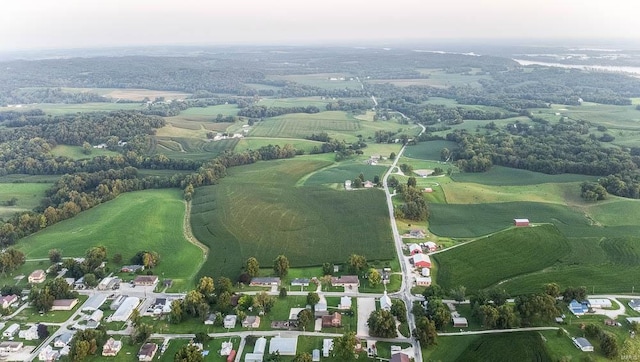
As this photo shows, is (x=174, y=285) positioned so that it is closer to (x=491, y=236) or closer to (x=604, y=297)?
(x=491, y=236)

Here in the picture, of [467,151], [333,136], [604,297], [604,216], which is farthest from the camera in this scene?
[333,136]

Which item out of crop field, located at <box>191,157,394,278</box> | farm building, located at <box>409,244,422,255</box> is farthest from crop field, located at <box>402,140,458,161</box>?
farm building, located at <box>409,244,422,255</box>

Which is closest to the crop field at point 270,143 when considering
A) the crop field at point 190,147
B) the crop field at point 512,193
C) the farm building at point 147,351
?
the crop field at point 190,147

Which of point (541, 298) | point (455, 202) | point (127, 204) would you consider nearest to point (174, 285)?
point (127, 204)

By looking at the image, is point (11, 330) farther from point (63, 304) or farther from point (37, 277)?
point (37, 277)

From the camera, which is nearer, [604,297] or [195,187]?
[604,297]

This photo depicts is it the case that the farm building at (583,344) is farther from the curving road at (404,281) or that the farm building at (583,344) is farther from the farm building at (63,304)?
the farm building at (63,304)

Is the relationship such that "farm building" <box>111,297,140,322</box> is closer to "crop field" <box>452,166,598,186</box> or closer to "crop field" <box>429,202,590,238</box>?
"crop field" <box>429,202,590,238</box>
